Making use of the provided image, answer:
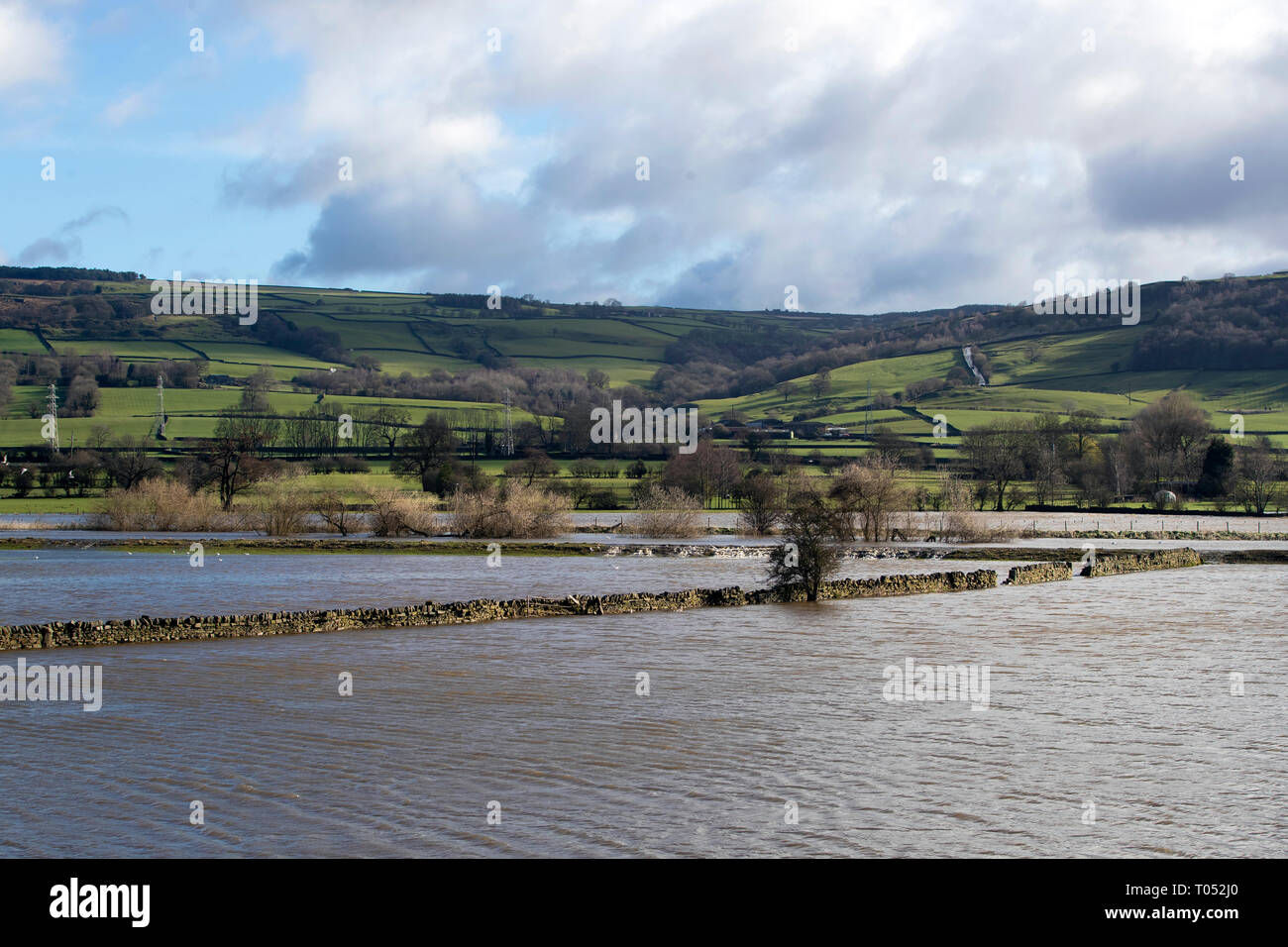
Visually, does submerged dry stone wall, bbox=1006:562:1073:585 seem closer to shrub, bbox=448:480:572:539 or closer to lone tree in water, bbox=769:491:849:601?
lone tree in water, bbox=769:491:849:601

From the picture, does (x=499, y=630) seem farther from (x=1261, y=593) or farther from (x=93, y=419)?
(x=93, y=419)

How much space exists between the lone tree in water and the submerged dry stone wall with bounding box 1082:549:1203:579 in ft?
47.8

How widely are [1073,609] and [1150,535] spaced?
3617cm

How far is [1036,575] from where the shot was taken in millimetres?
42125

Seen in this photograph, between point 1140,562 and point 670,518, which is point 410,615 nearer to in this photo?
point 1140,562

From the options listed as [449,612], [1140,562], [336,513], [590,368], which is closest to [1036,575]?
[1140,562]

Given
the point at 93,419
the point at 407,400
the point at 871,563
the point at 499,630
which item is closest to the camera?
the point at 499,630

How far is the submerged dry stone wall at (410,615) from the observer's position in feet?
80.9

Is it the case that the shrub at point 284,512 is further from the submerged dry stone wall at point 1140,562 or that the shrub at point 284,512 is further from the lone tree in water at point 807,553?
the submerged dry stone wall at point 1140,562

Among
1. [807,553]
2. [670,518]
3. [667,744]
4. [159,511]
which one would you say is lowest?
[667,744]

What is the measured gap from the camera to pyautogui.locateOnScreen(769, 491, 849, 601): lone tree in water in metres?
34.1

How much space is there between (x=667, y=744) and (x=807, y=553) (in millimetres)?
19739

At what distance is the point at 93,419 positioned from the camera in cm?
11388
